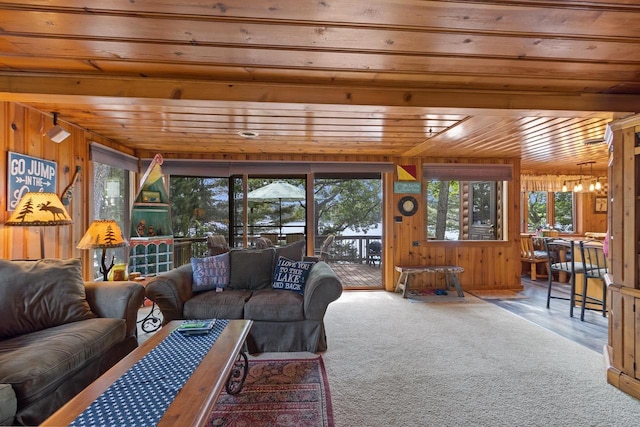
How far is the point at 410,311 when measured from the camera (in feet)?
13.8

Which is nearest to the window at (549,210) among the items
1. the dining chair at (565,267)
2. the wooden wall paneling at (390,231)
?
the dining chair at (565,267)

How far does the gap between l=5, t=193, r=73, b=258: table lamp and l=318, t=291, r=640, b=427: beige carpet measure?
2.41 m

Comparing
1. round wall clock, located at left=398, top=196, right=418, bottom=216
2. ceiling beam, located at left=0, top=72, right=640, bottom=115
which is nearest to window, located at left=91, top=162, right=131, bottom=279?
ceiling beam, located at left=0, top=72, right=640, bottom=115

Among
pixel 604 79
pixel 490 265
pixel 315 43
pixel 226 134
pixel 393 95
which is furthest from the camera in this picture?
pixel 490 265

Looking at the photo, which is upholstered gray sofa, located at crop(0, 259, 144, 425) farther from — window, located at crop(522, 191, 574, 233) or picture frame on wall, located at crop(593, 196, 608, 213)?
picture frame on wall, located at crop(593, 196, 608, 213)

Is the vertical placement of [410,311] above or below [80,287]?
below

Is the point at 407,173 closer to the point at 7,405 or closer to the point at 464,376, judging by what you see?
the point at 464,376

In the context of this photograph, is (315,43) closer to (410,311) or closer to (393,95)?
(393,95)

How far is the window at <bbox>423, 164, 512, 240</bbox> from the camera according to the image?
17.7 ft

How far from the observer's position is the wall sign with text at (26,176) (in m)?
2.65

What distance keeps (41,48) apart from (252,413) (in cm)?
247

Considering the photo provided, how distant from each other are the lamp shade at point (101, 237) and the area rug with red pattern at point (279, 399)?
165cm

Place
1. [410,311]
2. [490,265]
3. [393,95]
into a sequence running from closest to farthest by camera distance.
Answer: [393,95] → [410,311] → [490,265]

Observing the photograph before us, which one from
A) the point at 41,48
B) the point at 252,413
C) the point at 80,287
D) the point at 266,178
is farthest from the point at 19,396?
the point at 266,178
